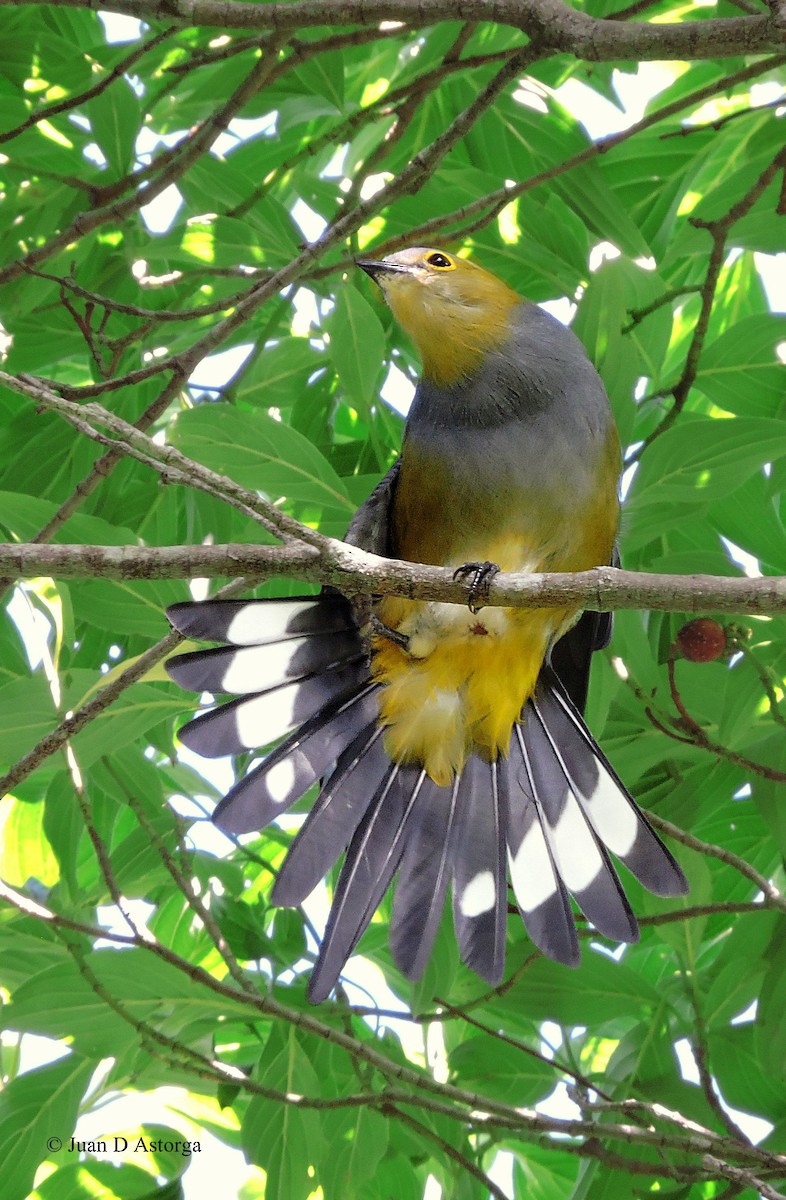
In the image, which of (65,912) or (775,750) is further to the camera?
(65,912)

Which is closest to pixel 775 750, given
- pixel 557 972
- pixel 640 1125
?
pixel 557 972

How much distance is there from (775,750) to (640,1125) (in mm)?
874

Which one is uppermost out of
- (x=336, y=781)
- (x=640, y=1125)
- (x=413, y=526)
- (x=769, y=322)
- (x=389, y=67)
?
(x=389, y=67)

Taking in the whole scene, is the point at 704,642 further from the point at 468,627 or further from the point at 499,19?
the point at 499,19

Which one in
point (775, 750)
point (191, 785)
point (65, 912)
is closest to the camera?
point (775, 750)

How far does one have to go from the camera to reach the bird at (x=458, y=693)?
250 cm

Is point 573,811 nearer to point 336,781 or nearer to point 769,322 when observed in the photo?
point 336,781

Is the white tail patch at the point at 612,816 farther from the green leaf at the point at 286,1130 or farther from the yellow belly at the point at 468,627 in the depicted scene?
the green leaf at the point at 286,1130

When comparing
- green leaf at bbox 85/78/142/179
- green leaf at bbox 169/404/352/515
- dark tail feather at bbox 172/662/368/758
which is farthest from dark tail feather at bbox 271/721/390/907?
green leaf at bbox 85/78/142/179

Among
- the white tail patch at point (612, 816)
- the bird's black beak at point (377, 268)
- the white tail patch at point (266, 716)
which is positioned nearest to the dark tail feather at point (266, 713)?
the white tail patch at point (266, 716)

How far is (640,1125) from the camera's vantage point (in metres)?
2.71

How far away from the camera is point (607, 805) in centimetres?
260

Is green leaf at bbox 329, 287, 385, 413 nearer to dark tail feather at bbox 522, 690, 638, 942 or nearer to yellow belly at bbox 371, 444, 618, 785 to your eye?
yellow belly at bbox 371, 444, 618, 785

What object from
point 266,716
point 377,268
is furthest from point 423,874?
point 377,268
